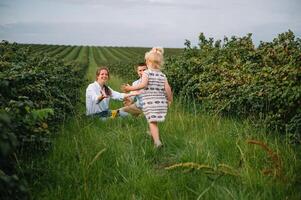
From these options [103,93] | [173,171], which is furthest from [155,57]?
[103,93]

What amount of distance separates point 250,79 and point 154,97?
1877mm

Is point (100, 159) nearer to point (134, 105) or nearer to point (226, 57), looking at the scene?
point (134, 105)

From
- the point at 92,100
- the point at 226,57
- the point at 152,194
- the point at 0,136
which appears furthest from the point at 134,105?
the point at 0,136

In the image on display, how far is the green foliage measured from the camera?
19.5 ft

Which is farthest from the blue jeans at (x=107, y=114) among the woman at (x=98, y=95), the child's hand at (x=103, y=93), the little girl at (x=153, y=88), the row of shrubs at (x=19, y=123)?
the little girl at (x=153, y=88)

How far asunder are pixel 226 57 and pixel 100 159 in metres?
5.73

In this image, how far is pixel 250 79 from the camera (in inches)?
294

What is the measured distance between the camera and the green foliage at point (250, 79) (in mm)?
5957

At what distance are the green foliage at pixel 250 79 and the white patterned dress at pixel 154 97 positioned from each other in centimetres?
110

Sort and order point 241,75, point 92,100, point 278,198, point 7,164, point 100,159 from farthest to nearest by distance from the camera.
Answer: point 92,100, point 241,75, point 100,159, point 278,198, point 7,164

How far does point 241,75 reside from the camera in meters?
7.90

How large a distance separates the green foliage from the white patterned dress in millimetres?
1104

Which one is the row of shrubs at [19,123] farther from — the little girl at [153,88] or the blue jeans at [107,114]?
the blue jeans at [107,114]

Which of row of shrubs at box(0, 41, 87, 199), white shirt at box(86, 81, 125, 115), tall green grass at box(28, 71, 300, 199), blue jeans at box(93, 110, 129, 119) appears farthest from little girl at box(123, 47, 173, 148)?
blue jeans at box(93, 110, 129, 119)
